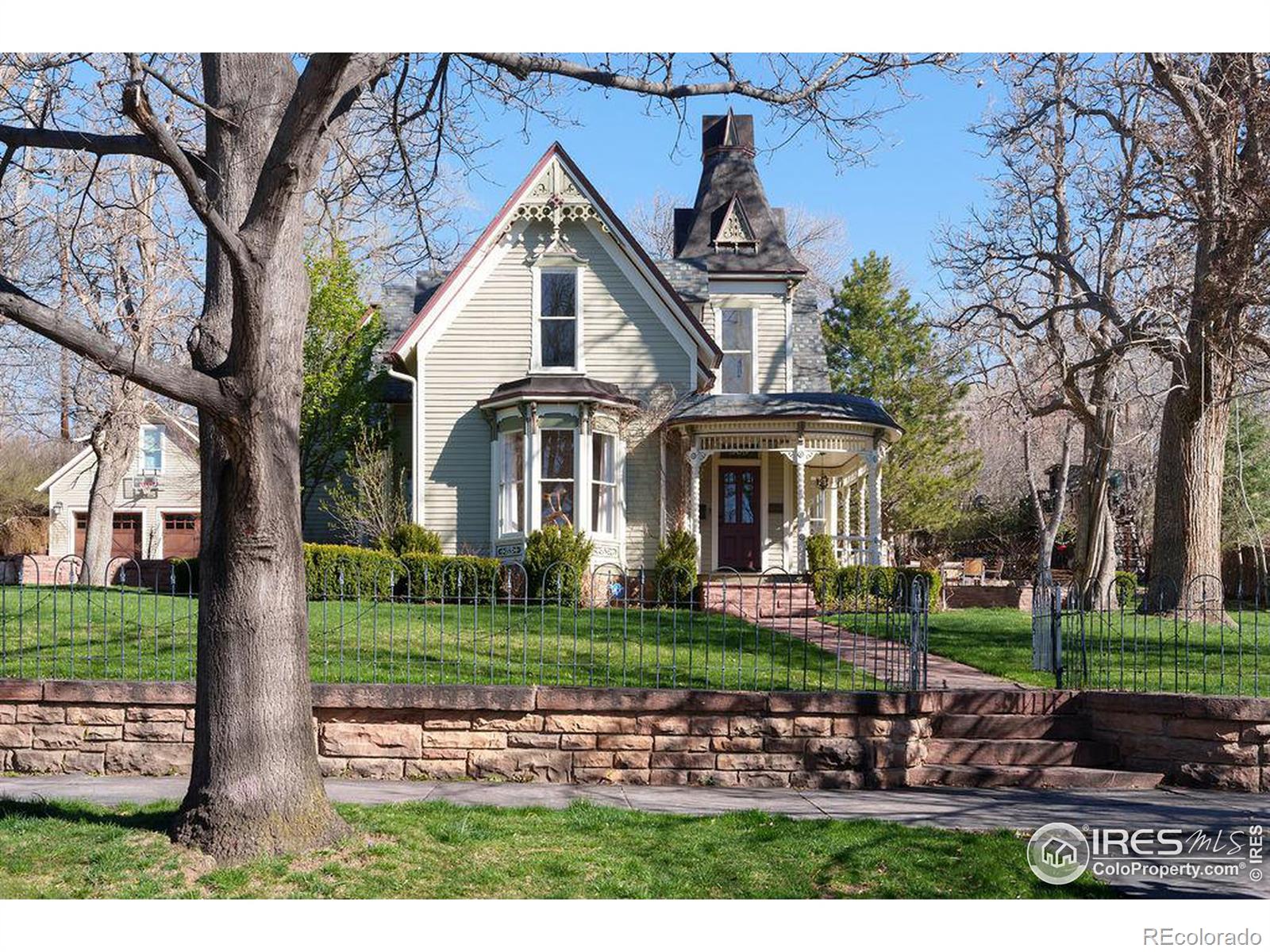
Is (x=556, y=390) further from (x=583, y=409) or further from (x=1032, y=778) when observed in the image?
(x=1032, y=778)

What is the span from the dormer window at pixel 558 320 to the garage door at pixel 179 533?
24.4m

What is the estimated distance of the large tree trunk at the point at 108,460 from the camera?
23431mm

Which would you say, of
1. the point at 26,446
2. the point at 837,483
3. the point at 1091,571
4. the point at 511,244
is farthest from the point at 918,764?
the point at 26,446

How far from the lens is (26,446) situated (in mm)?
46500

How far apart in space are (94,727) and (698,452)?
14000mm

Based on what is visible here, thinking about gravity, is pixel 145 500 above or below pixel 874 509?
above

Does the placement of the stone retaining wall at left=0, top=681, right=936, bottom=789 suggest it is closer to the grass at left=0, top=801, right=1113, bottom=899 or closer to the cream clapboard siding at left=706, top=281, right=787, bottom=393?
the grass at left=0, top=801, right=1113, bottom=899

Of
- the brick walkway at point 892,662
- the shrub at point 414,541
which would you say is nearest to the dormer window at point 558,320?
the shrub at point 414,541

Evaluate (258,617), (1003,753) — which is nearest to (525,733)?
(258,617)

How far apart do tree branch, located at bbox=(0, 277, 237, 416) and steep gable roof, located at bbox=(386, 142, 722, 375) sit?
611 inches

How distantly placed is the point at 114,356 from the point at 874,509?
1767 centimetres

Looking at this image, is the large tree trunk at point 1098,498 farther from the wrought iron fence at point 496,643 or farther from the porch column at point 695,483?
the porch column at point 695,483

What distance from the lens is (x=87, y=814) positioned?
7.76 meters

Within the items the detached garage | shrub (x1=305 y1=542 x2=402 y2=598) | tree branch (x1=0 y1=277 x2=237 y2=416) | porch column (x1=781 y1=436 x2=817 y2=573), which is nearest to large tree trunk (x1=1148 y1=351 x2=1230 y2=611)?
porch column (x1=781 y1=436 x2=817 y2=573)
